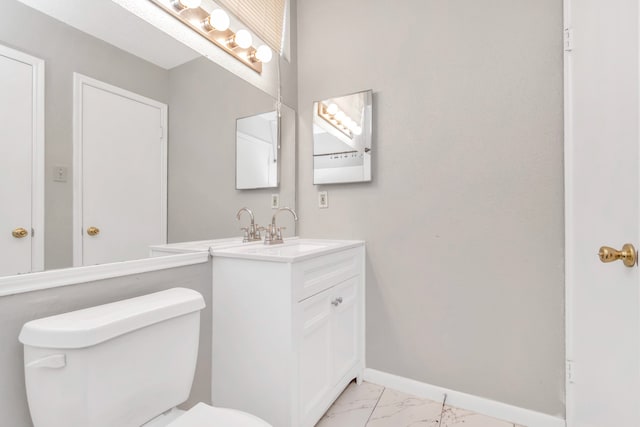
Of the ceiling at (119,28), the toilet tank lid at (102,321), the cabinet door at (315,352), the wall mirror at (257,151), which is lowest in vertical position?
the cabinet door at (315,352)

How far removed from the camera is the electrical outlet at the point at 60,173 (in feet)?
3.01

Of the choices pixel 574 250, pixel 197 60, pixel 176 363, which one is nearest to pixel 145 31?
pixel 197 60

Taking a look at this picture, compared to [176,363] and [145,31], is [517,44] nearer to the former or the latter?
[145,31]

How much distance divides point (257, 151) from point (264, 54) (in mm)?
565

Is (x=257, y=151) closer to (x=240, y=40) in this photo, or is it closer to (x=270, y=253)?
(x=240, y=40)

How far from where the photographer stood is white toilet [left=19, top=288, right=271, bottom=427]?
76cm

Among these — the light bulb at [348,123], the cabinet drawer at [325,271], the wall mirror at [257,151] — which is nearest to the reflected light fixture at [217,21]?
the wall mirror at [257,151]

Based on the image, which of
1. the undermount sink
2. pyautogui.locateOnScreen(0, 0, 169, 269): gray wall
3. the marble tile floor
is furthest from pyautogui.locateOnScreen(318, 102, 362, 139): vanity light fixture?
the marble tile floor

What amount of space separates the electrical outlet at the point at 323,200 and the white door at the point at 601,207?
3.99ft

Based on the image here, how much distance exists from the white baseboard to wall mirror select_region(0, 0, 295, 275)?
119 centimetres

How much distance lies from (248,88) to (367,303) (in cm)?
143

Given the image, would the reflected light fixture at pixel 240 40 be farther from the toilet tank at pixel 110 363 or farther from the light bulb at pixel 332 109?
the toilet tank at pixel 110 363

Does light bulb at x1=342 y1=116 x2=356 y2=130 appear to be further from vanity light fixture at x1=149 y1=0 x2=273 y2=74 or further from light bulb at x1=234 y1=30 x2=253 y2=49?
light bulb at x1=234 y1=30 x2=253 y2=49

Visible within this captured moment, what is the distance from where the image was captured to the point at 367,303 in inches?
72.2
